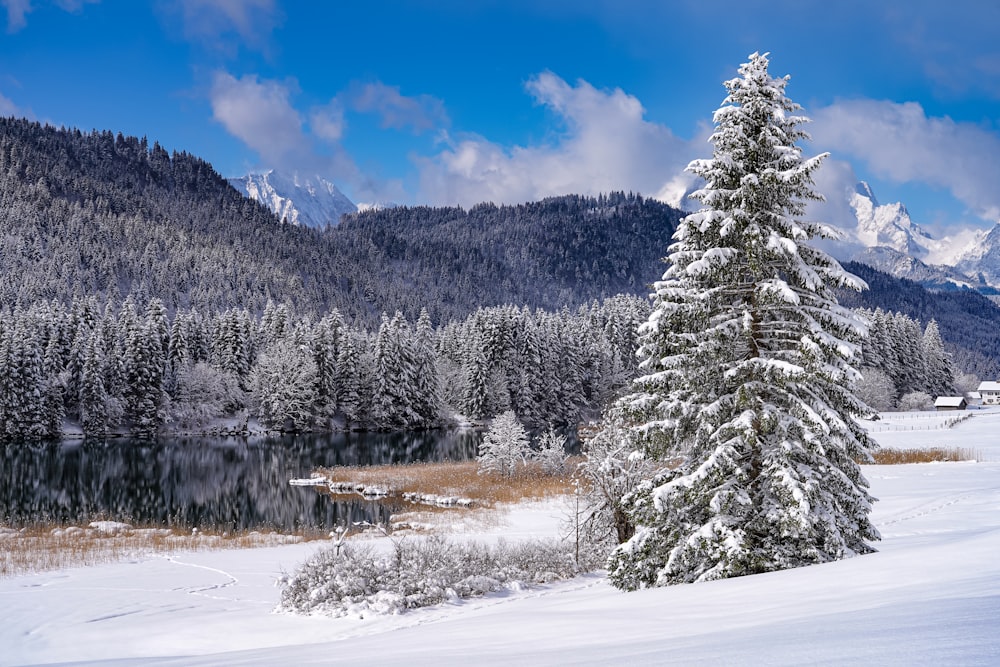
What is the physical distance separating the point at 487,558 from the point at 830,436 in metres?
9.37

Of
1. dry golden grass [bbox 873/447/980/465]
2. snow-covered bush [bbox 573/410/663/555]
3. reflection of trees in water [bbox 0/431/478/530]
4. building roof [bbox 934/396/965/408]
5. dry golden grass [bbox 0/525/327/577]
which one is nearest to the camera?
snow-covered bush [bbox 573/410/663/555]

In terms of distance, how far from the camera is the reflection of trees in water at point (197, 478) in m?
Result: 35.3

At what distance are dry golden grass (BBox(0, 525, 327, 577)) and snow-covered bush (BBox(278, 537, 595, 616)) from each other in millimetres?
10593

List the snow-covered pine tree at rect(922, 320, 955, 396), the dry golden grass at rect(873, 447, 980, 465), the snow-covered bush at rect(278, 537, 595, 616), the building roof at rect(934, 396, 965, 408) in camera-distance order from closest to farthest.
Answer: the snow-covered bush at rect(278, 537, 595, 616) < the dry golden grass at rect(873, 447, 980, 465) < the building roof at rect(934, 396, 965, 408) < the snow-covered pine tree at rect(922, 320, 955, 396)

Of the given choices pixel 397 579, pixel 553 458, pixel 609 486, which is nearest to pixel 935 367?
pixel 553 458

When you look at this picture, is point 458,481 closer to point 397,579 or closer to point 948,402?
point 397,579

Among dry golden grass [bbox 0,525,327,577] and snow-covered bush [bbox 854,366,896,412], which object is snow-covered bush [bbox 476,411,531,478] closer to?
dry golden grass [bbox 0,525,327,577]

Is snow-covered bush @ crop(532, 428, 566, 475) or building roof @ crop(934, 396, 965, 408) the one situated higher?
building roof @ crop(934, 396, 965, 408)

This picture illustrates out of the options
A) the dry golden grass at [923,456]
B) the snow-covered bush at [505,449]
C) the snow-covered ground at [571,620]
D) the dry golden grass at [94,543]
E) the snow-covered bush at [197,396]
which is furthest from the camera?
the snow-covered bush at [197,396]

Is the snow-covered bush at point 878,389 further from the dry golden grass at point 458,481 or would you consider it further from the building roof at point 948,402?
the dry golden grass at point 458,481

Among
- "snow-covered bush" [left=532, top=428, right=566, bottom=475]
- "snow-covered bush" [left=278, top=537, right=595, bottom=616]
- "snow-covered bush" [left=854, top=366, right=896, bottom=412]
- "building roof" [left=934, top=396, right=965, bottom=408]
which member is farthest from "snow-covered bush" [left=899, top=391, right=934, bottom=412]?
"snow-covered bush" [left=278, top=537, right=595, bottom=616]

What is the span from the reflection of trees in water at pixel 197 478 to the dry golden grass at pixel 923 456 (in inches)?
1283

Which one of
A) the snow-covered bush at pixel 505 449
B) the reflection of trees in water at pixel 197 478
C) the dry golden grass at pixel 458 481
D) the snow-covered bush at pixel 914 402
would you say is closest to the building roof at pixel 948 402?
the snow-covered bush at pixel 914 402

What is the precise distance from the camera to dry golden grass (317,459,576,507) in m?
37.9
